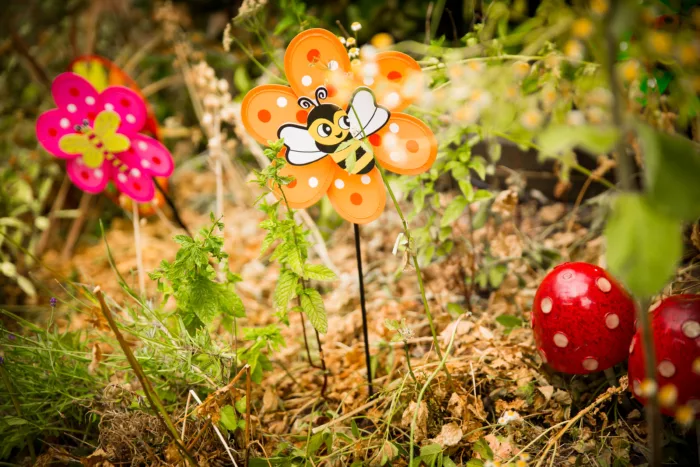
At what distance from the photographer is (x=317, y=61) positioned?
1193 millimetres

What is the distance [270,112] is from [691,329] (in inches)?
40.6

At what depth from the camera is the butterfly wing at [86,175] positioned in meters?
1.71

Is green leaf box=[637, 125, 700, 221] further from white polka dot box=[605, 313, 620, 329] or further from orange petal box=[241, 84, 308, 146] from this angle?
orange petal box=[241, 84, 308, 146]

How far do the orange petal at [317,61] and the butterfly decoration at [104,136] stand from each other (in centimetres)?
67

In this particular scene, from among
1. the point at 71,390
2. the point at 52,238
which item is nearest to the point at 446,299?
the point at 71,390

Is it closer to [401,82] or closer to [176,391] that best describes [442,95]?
[401,82]

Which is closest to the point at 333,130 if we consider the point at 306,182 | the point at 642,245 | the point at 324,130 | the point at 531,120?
the point at 324,130

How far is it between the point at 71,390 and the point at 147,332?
11.3 inches

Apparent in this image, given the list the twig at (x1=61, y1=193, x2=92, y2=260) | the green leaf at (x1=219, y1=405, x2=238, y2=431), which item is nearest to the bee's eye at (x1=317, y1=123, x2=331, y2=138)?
the green leaf at (x1=219, y1=405, x2=238, y2=431)

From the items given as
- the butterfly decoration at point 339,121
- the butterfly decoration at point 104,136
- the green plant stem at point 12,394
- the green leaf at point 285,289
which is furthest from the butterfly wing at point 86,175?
the green leaf at point 285,289

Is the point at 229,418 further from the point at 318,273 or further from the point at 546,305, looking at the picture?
the point at 546,305

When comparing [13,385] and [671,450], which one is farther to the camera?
[13,385]

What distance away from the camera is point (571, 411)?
127cm

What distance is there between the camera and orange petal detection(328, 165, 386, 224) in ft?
4.05
